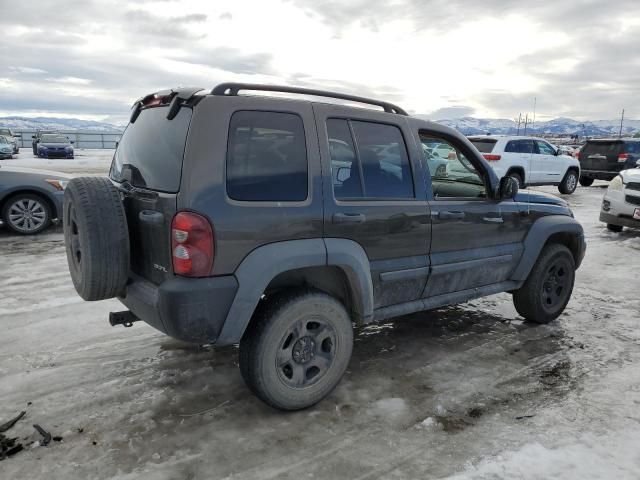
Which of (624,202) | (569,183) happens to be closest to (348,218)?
(624,202)

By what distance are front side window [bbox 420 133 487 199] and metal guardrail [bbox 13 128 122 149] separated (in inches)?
1549

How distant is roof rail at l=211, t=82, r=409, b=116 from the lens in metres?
2.83

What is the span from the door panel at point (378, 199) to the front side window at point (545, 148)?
13.2 metres

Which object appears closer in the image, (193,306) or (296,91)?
(193,306)

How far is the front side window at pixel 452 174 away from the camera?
382 cm

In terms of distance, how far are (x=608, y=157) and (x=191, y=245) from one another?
60.3ft

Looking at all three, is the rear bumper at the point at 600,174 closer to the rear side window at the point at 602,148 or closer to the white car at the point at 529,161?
the rear side window at the point at 602,148

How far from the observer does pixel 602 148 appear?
1745cm

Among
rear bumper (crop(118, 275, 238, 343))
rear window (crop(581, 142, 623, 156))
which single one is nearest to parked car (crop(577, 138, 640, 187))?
rear window (crop(581, 142, 623, 156))

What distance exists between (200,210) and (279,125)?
0.74 m

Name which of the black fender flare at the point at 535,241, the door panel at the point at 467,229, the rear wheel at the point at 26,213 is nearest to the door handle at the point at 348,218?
the door panel at the point at 467,229

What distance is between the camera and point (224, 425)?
2.90 meters

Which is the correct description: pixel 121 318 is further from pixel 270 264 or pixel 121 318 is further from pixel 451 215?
pixel 451 215

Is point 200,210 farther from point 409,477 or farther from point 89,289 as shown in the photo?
point 409,477
